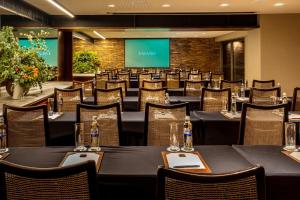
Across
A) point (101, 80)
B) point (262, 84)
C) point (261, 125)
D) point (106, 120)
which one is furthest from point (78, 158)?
point (101, 80)

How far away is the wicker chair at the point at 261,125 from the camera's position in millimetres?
3105

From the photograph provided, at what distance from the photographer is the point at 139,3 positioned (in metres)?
7.80

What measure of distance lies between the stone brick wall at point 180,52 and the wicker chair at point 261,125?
47.7 feet

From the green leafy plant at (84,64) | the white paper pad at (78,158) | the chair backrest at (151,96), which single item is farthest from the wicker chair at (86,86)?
the green leafy plant at (84,64)

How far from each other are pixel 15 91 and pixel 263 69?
6721mm

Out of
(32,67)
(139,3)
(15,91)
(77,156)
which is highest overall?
(139,3)

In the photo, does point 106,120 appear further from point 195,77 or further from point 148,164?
point 195,77

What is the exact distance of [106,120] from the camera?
127 inches

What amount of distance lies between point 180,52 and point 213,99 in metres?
13.0

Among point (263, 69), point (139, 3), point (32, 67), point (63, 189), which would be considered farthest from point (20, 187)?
point (263, 69)

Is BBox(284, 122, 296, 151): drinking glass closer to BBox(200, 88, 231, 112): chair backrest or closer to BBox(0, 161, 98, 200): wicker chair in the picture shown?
BBox(0, 161, 98, 200): wicker chair

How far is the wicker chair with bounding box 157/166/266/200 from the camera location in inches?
53.0

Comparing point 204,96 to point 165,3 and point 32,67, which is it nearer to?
point 32,67

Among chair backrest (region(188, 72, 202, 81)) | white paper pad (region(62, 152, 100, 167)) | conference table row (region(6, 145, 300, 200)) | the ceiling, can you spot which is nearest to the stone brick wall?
chair backrest (region(188, 72, 202, 81))
